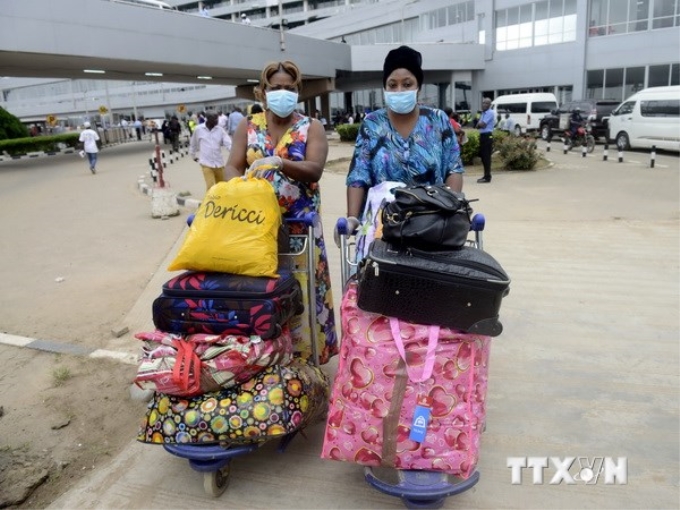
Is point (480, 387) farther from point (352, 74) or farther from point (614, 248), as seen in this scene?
point (352, 74)

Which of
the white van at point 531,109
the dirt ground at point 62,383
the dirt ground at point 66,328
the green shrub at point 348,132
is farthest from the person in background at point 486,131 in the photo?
the white van at point 531,109

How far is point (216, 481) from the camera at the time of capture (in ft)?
7.43

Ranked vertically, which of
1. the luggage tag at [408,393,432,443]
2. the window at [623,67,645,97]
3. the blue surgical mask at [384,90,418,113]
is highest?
the window at [623,67,645,97]

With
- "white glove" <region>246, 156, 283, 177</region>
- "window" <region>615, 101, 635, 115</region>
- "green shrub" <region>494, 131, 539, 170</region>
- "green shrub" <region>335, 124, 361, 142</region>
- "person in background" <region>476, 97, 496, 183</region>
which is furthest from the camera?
"green shrub" <region>335, 124, 361, 142</region>

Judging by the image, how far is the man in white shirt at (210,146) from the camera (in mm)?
9016

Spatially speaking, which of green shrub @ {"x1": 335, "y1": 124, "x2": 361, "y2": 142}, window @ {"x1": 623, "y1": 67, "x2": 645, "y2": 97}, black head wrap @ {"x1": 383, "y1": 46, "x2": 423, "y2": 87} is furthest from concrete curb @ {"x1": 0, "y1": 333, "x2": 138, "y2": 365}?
window @ {"x1": 623, "y1": 67, "x2": 645, "y2": 97}

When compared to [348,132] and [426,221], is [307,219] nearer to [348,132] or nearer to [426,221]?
[426,221]

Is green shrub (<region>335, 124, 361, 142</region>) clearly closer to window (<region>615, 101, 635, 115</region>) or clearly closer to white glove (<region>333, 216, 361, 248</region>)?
window (<region>615, 101, 635, 115</region>)

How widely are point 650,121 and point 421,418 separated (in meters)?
17.4

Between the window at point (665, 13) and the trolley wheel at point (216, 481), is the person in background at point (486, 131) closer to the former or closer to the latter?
the trolley wheel at point (216, 481)

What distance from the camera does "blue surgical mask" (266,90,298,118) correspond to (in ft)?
8.90

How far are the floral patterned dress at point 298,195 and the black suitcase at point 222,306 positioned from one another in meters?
0.59

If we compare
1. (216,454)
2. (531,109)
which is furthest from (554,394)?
(531,109)

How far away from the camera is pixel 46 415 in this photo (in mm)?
3053
